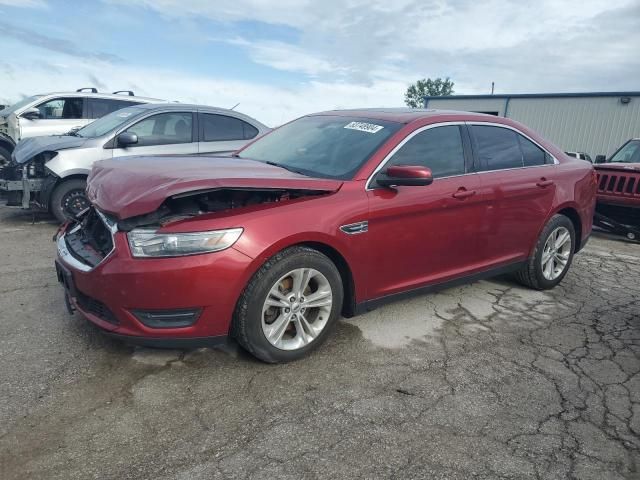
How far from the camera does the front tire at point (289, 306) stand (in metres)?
2.89

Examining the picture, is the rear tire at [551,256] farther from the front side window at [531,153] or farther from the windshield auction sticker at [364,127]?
the windshield auction sticker at [364,127]

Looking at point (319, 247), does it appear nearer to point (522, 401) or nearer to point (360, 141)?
point (360, 141)

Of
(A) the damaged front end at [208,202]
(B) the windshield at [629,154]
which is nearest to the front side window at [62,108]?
(A) the damaged front end at [208,202]

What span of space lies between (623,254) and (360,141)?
4.87m

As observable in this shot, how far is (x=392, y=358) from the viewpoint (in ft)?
10.8

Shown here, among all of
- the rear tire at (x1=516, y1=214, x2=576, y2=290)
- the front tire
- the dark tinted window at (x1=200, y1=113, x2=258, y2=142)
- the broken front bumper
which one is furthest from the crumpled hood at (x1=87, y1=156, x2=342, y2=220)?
the dark tinted window at (x1=200, y1=113, x2=258, y2=142)

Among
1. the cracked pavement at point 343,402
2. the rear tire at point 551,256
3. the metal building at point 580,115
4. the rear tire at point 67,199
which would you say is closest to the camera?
the cracked pavement at point 343,402

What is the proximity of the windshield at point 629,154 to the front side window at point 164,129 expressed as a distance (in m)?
7.25

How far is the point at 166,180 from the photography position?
285 centimetres

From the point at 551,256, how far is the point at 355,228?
8.36 feet

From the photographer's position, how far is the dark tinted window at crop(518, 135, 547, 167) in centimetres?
451

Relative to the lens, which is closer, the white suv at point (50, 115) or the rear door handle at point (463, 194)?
the rear door handle at point (463, 194)

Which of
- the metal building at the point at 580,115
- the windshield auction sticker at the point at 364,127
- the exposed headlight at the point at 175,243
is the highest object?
the metal building at the point at 580,115

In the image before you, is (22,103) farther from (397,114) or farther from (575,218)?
(575,218)
